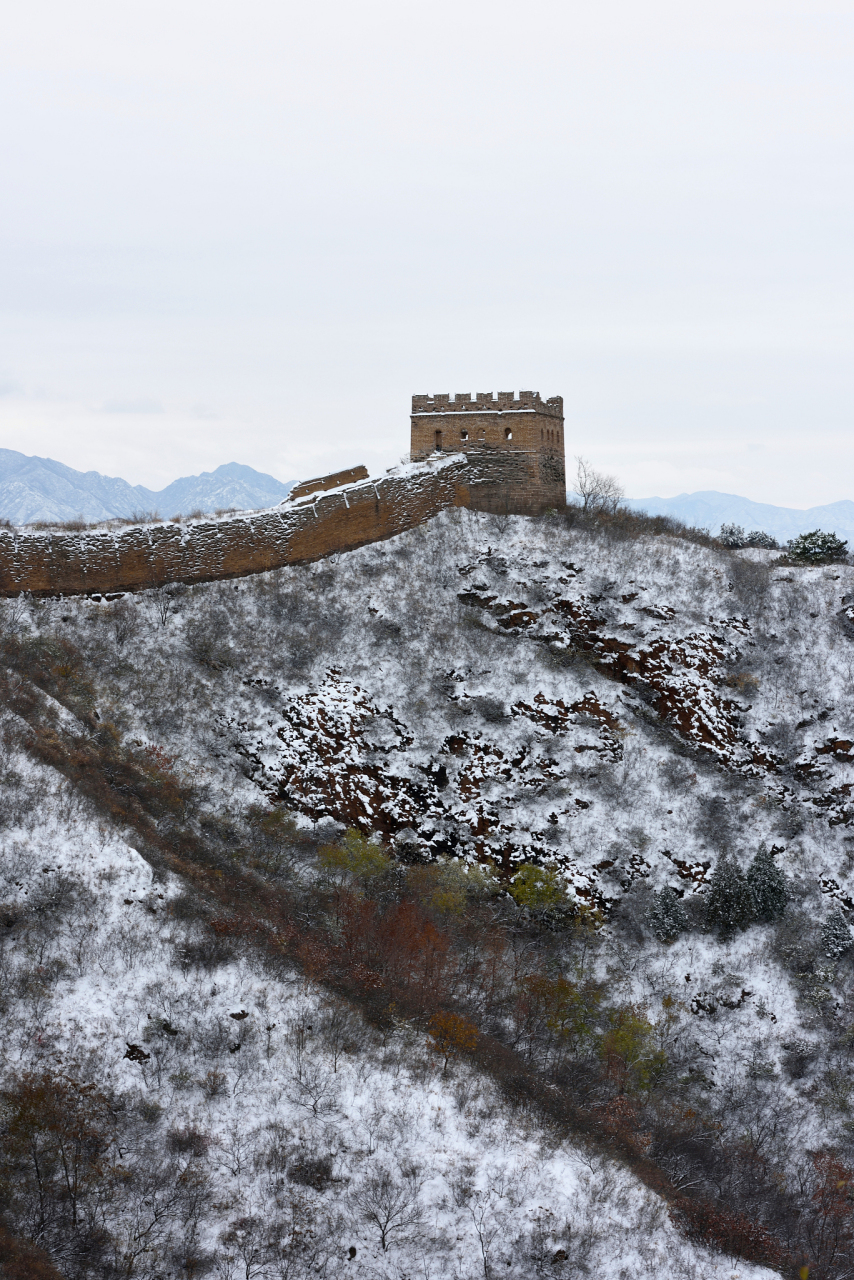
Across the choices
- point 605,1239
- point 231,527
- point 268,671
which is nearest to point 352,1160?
point 605,1239

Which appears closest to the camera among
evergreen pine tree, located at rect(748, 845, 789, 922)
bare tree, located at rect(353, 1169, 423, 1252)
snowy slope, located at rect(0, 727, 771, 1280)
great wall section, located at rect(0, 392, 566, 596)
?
snowy slope, located at rect(0, 727, 771, 1280)

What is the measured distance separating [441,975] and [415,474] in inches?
756

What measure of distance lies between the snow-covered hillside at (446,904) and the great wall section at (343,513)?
863mm

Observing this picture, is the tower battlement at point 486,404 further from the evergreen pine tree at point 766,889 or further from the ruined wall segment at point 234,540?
the evergreen pine tree at point 766,889

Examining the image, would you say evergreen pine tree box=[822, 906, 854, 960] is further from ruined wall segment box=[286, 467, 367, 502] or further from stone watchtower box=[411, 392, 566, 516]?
ruined wall segment box=[286, 467, 367, 502]

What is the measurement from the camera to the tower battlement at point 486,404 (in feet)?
121

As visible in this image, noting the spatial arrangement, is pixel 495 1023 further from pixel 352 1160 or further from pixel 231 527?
pixel 231 527

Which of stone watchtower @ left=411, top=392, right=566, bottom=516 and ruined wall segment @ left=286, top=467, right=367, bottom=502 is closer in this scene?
ruined wall segment @ left=286, top=467, right=367, bottom=502

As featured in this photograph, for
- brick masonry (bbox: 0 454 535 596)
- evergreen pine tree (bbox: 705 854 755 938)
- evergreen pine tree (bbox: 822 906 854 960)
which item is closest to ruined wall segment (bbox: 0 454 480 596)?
brick masonry (bbox: 0 454 535 596)

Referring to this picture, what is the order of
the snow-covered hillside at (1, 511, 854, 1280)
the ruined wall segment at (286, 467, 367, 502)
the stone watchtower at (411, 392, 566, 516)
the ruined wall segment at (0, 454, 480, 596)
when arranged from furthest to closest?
the stone watchtower at (411, 392, 566, 516) < the ruined wall segment at (286, 467, 367, 502) < the ruined wall segment at (0, 454, 480, 596) < the snow-covered hillside at (1, 511, 854, 1280)

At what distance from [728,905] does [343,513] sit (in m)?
17.6

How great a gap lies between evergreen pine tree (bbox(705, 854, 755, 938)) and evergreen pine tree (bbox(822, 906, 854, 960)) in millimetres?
1999

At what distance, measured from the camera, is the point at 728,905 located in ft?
87.8

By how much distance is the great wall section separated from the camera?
28531mm
